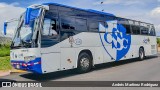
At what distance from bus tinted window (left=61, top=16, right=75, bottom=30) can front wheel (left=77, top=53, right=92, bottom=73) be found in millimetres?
1511

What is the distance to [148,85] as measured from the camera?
9.25 metres

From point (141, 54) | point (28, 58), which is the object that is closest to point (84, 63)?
point (28, 58)

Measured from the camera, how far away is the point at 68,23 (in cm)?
1195

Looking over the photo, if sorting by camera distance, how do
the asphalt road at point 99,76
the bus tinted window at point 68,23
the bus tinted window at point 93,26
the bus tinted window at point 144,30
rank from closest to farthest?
the asphalt road at point 99,76 → the bus tinted window at point 68,23 → the bus tinted window at point 93,26 → the bus tinted window at point 144,30

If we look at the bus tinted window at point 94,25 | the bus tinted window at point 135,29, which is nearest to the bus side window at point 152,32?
the bus tinted window at point 135,29

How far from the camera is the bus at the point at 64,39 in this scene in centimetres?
1054

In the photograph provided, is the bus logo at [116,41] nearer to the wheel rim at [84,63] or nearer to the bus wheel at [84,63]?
the bus wheel at [84,63]

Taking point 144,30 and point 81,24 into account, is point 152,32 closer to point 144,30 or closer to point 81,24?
point 144,30

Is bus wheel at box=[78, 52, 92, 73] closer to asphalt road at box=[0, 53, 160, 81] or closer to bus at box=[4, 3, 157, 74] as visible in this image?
bus at box=[4, 3, 157, 74]

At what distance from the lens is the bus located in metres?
10.5

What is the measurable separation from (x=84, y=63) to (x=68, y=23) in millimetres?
2202

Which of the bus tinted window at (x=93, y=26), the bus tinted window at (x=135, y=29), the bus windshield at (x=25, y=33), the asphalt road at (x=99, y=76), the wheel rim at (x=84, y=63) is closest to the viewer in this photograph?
the bus windshield at (x=25, y=33)

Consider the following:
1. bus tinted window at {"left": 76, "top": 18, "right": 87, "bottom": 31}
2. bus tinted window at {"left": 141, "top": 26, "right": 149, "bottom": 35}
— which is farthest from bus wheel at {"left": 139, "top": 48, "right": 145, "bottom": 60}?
bus tinted window at {"left": 76, "top": 18, "right": 87, "bottom": 31}

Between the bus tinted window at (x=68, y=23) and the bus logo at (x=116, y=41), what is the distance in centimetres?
259
